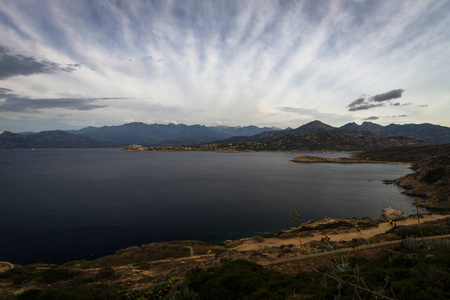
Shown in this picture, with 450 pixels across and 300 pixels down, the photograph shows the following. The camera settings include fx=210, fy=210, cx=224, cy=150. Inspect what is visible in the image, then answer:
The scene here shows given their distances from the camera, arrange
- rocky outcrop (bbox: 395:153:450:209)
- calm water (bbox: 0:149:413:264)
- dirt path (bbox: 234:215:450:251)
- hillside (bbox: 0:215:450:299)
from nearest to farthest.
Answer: hillside (bbox: 0:215:450:299) → dirt path (bbox: 234:215:450:251) → calm water (bbox: 0:149:413:264) → rocky outcrop (bbox: 395:153:450:209)

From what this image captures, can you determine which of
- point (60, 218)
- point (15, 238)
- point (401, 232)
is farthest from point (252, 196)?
point (15, 238)

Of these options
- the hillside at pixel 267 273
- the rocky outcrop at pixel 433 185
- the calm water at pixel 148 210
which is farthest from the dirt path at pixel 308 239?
the rocky outcrop at pixel 433 185

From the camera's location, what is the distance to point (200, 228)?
4269cm

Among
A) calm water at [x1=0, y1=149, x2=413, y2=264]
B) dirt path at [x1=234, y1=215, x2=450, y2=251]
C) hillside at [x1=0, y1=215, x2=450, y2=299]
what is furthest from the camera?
calm water at [x1=0, y1=149, x2=413, y2=264]

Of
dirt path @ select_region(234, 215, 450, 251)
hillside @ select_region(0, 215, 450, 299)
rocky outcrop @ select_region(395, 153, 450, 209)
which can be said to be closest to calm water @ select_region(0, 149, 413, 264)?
rocky outcrop @ select_region(395, 153, 450, 209)

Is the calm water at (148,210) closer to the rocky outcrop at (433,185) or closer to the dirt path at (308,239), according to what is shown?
the rocky outcrop at (433,185)

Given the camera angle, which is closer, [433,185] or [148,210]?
[148,210]

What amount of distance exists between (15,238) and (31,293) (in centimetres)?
3445

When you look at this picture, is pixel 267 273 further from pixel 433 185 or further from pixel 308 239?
pixel 433 185

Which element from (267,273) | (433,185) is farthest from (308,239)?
(433,185)

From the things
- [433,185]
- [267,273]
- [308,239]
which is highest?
[267,273]

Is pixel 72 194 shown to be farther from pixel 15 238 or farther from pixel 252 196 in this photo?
pixel 252 196

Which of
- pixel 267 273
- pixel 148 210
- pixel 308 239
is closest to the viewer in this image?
pixel 267 273

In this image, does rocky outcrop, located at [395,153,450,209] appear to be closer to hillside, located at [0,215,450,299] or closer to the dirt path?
hillside, located at [0,215,450,299]
